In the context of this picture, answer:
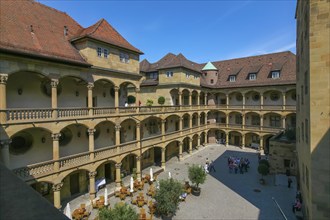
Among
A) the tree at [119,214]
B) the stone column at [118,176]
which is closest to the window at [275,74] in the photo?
the stone column at [118,176]

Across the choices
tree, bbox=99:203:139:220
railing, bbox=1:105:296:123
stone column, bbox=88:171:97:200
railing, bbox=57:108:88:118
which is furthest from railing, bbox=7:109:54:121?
tree, bbox=99:203:139:220

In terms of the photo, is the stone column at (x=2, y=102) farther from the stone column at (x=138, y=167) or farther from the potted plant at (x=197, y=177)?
the potted plant at (x=197, y=177)

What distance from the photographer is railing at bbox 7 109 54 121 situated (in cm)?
1355

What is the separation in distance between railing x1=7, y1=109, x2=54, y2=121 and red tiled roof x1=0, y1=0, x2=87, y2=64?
4164mm

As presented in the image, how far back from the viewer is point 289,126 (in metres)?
34.5

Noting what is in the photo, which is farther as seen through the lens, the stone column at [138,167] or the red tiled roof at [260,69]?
the red tiled roof at [260,69]

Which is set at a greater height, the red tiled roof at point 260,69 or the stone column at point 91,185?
the red tiled roof at point 260,69

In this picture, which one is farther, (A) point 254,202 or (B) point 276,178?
(B) point 276,178

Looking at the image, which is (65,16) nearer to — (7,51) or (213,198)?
(7,51)

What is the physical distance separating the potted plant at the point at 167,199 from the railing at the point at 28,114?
10532 mm

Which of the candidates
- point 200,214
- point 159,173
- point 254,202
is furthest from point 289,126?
point 200,214

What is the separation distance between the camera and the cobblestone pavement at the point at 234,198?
16672mm

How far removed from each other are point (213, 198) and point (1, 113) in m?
18.8

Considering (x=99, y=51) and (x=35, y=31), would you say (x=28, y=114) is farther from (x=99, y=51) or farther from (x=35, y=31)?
(x=99, y=51)
